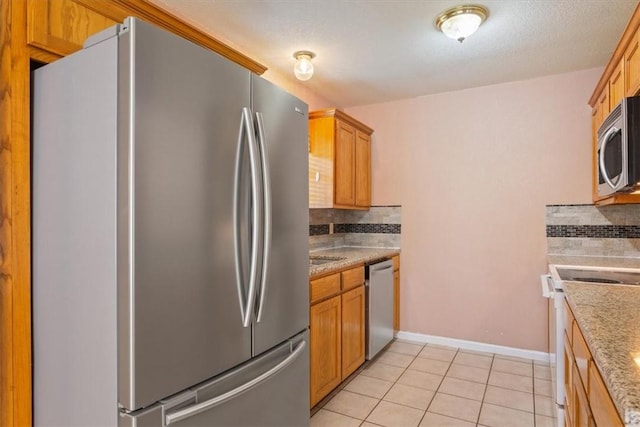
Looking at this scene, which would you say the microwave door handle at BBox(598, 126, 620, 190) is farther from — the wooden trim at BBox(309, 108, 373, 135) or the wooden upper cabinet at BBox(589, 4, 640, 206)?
the wooden trim at BBox(309, 108, 373, 135)

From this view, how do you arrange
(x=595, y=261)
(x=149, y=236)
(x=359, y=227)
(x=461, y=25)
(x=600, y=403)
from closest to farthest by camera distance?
(x=600, y=403) → (x=149, y=236) → (x=461, y=25) → (x=595, y=261) → (x=359, y=227)

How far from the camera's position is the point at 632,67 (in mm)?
1912

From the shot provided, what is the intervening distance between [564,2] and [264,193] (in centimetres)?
196

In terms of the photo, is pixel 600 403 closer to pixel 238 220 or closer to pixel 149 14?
pixel 238 220

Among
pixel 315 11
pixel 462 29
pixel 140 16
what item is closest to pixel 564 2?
pixel 462 29

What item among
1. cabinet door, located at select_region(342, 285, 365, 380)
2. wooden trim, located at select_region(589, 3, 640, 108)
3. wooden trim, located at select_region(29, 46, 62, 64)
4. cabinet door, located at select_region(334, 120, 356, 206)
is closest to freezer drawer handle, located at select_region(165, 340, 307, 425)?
cabinet door, located at select_region(342, 285, 365, 380)

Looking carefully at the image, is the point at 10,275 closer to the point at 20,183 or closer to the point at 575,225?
the point at 20,183

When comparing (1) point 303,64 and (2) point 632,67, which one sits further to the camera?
(1) point 303,64

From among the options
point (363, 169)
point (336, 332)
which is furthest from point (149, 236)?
point (363, 169)

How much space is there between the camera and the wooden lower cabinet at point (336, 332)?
228cm

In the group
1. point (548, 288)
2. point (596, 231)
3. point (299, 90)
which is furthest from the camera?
point (299, 90)

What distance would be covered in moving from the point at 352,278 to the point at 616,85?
6.54 ft

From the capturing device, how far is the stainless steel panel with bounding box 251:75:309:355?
149 centimetres

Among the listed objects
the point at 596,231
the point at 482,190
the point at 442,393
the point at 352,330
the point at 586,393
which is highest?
the point at 482,190
